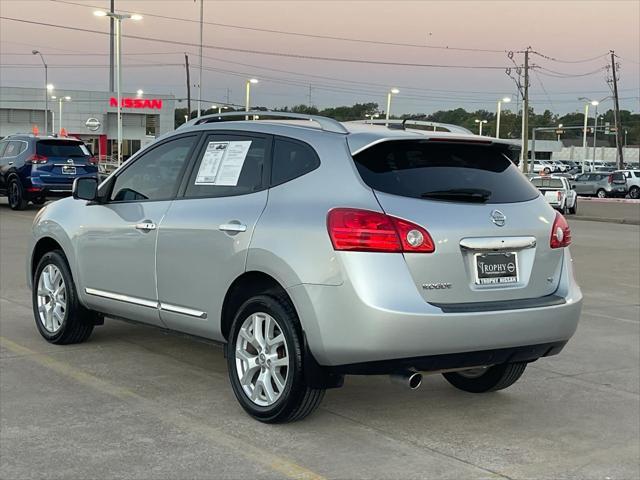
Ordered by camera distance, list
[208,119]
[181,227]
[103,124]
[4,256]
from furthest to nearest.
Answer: [103,124]
[4,256]
[208,119]
[181,227]

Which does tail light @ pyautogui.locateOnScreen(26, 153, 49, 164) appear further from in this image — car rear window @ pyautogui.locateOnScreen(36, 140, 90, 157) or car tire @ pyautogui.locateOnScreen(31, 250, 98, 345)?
car tire @ pyautogui.locateOnScreen(31, 250, 98, 345)

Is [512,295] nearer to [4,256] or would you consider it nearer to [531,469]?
[531,469]

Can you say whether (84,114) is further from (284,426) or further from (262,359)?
(284,426)

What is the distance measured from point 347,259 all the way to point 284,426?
1.14m

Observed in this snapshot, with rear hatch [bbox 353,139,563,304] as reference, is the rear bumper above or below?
Answer: below

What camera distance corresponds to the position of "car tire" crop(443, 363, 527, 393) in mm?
5586

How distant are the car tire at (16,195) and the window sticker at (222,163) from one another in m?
16.4

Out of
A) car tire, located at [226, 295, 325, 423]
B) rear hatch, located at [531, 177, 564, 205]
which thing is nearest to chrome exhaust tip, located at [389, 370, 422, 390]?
car tire, located at [226, 295, 325, 423]

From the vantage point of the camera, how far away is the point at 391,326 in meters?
4.34

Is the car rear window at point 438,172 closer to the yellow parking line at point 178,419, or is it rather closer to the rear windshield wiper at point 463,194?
the rear windshield wiper at point 463,194

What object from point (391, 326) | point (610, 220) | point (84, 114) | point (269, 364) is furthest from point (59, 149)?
point (84, 114)

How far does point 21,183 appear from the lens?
20688 millimetres

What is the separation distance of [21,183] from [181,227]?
54.1 ft

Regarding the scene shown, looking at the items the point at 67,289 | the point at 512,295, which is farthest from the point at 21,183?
the point at 512,295
